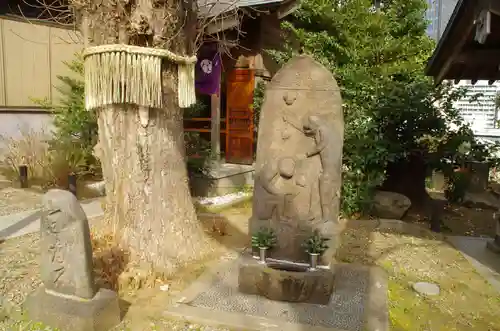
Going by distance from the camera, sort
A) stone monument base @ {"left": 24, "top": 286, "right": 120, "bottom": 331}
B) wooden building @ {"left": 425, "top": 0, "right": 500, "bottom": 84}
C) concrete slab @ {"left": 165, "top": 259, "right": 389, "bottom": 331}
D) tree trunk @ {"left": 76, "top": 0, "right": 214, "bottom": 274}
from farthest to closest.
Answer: tree trunk @ {"left": 76, "top": 0, "right": 214, "bottom": 274}, wooden building @ {"left": 425, "top": 0, "right": 500, "bottom": 84}, concrete slab @ {"left": 165, "top": 259, "right": 389, "bottom": 331}, stone monument base @ {"left": 24, "top": 286, "right": 120, "bottom": 331}

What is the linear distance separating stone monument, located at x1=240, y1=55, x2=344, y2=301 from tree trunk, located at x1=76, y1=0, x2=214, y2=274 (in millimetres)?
1027

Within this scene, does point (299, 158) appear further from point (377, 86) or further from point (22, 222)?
point (22, 222)

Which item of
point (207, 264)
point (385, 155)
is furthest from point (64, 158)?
point (385, 155)

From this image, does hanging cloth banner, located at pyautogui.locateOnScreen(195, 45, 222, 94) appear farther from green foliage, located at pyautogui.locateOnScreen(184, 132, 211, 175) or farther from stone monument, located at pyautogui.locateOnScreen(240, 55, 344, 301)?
stone monument, located at pyautogui.locateOnScreen(240, 55, 344, 301)

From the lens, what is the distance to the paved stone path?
579 cm

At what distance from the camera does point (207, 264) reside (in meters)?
4.88

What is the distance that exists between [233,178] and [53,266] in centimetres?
613

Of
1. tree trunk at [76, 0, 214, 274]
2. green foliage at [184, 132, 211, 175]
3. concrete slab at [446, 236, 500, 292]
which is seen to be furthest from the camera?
green foliage at [184, 132, 211, 175]

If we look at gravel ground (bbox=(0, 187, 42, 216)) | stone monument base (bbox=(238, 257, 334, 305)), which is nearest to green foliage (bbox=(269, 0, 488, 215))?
stone monument base (bbox=(238, 257, 334, 305))

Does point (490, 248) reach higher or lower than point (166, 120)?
lower

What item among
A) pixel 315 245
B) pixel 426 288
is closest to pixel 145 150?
pixel 315 245

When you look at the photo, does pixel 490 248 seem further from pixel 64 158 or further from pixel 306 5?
pixel 64 158

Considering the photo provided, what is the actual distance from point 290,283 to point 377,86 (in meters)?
4.96

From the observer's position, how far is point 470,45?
5.31 meters
